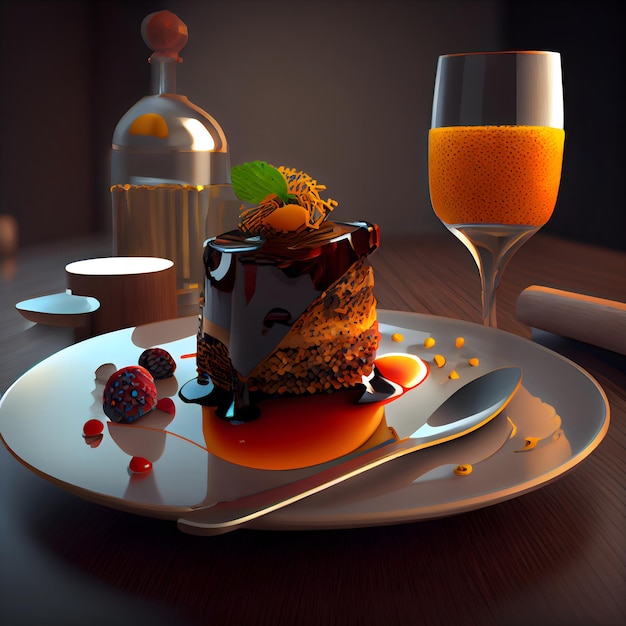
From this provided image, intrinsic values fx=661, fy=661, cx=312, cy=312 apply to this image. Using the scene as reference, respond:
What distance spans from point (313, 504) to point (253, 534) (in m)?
0.04

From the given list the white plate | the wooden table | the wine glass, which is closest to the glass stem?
the wine glass

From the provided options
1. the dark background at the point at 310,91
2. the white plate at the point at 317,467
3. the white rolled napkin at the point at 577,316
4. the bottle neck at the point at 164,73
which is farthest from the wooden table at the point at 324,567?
the dark background at the point at 310,91

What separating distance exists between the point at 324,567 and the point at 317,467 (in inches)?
2.5

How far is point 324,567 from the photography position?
31 centimetres

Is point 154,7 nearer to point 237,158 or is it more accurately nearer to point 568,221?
point 237,158

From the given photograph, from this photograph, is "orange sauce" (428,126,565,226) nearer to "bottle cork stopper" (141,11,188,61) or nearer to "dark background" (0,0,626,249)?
"bottle cork stopper" (141,11,188,61)

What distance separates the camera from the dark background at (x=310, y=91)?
A: 5.95 feet

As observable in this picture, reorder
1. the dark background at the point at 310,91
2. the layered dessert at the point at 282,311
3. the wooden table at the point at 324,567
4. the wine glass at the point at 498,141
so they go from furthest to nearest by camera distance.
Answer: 1. the dark background at the point at 310,91
2. the wine glass at the point at 498,141
3. the layered dessert at the point at 282,311
4. the wooden table at the point at 324,567

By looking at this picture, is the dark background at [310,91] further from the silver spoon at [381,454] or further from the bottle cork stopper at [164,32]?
the silver spoon at [381,454]

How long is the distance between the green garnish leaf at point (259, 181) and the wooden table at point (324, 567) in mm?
300

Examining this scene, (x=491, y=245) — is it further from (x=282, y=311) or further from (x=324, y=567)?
(x=324, y=567)

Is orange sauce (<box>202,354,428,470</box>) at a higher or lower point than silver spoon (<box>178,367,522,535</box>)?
lower

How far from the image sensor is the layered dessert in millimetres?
500

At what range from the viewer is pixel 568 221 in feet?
6.63
